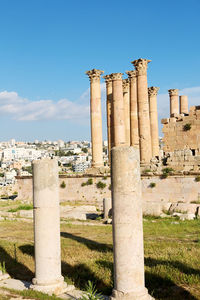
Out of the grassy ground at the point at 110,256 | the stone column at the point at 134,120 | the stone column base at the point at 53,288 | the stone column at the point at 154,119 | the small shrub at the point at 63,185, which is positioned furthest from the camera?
the stone column at the point at 154,119

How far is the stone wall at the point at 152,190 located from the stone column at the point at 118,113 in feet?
11.8

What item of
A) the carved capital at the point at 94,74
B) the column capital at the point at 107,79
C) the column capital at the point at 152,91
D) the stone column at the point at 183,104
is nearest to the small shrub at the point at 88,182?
the carved capital at the point at 94,74

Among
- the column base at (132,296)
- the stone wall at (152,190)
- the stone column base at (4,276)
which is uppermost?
the stone wall at (152,190)

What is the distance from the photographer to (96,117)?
1289 inches

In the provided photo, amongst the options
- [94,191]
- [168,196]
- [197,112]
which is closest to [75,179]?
[94,191]

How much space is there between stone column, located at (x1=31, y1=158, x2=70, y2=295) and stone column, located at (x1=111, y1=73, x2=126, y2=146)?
20.2 m

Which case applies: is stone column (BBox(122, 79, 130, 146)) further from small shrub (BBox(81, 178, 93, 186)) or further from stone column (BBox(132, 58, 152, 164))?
small shrub (BBox(81, 178, 93, 186))

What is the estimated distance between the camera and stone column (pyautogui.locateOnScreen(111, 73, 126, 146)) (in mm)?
29797

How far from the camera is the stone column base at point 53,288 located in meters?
8.78

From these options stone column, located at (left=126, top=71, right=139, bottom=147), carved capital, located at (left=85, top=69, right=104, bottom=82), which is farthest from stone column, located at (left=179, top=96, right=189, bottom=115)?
carved capital, located at (left=85, top=69, right=104, bottom=82)

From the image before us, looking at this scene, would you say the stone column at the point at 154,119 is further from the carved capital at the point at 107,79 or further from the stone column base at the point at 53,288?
the stone column base at the point at 53,288

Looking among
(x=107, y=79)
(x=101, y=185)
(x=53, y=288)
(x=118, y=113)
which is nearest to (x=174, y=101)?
(x=107, y=79)

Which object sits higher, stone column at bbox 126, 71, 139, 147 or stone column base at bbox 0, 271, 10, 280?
stone column at bbox 126, 71, 139, 147

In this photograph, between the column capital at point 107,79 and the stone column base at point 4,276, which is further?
the column capital at point 107,79
